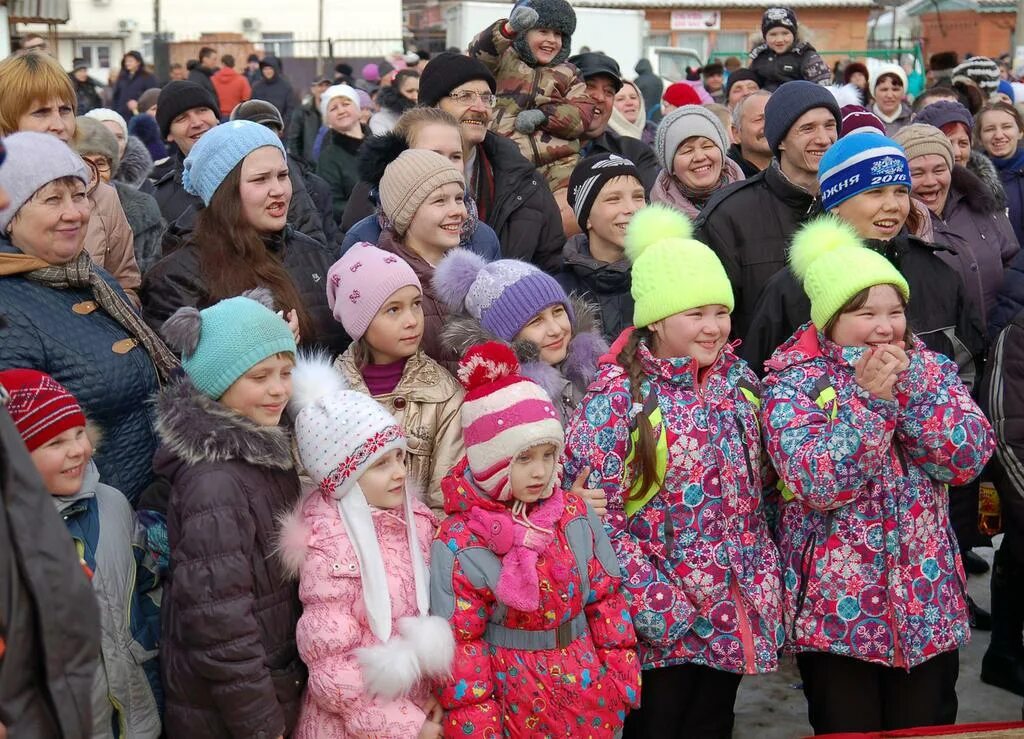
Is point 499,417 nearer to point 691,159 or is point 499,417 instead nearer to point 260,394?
point 260,394

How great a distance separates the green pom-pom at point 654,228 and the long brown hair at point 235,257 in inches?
46.2

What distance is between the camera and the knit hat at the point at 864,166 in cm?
399

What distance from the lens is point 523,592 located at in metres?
3.10

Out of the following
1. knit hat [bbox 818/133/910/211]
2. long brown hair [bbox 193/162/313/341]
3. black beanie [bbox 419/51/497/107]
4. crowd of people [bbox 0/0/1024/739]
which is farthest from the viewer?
A: black beanie [bbox 419/51/497/107]

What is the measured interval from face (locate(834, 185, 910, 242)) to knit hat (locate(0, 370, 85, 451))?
2.68m

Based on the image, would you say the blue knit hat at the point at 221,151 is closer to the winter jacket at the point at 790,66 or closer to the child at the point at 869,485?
the child at the point at 869,485

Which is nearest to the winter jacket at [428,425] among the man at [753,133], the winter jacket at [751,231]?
the winter jacket at [751,231]

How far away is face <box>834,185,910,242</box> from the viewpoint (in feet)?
13.2

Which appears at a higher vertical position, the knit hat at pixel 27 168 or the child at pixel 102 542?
the knit hat at pixel 27 168

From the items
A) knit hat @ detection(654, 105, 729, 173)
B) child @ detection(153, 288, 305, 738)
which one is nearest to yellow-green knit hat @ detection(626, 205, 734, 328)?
child @ detection(153, 288, 305, 738)

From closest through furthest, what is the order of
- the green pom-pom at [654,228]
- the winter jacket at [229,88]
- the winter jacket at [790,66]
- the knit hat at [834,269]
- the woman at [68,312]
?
1. the woman at [68,312]
2. the knit hat at [834,269]
3. the green pom-pom at [654,228]
4. the winter jacket at [790,66]
5. the winter jacket at [229,88]

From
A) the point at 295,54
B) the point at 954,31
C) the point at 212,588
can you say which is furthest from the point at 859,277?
the point at 295,54

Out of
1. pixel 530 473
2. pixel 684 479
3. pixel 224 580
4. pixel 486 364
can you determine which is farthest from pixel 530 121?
pixel 224 580

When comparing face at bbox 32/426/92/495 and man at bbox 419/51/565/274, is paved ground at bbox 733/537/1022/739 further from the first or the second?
face at bbox 32/426/92/495
